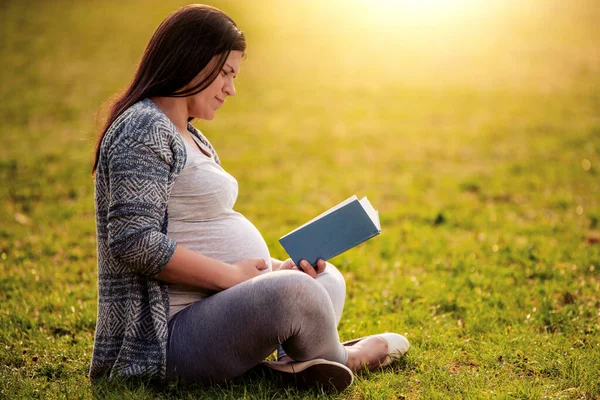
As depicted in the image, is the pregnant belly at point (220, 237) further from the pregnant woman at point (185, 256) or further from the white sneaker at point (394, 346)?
the white sneaker at point (394, 346)

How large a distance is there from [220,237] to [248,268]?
0.59 feet

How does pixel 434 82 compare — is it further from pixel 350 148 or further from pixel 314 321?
pixel 314 321

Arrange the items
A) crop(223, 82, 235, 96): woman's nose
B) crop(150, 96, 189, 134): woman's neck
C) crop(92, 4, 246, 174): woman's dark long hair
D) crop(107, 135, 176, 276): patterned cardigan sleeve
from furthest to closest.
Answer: crop(223, 82, 235, 96): woman's nose, crop(150, 96, 189, 134): woman's neck, crop(92, 4, 246, 174): woman's dark long hair, crop(107, 135, 176, 276): patterned cardigan sleeve

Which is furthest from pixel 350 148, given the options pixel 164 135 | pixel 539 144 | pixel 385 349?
pixel 164 135

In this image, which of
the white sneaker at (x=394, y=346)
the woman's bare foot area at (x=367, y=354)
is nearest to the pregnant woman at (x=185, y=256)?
the woman's bare foot area at (x=367, y=354)

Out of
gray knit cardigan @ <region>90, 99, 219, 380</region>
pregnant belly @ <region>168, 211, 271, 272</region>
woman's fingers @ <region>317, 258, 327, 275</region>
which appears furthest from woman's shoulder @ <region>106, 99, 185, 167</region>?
woman's fingers @ <region>317, 258, 327, 275</region>

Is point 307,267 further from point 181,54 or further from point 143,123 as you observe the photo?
point 181,54

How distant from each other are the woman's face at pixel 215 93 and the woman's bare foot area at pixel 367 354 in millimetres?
1302

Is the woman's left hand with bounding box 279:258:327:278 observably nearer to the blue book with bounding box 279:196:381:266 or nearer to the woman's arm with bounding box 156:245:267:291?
the blue book with bounding box 279:196:381:266

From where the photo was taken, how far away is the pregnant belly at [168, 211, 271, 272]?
2.84 metres

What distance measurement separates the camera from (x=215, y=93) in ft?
9.64

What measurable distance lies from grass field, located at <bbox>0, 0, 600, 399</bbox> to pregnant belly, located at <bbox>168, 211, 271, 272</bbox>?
591 millimetres

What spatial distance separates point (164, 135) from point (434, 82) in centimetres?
1269

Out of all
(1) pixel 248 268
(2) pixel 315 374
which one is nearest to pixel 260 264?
(1) pixel 248 268
